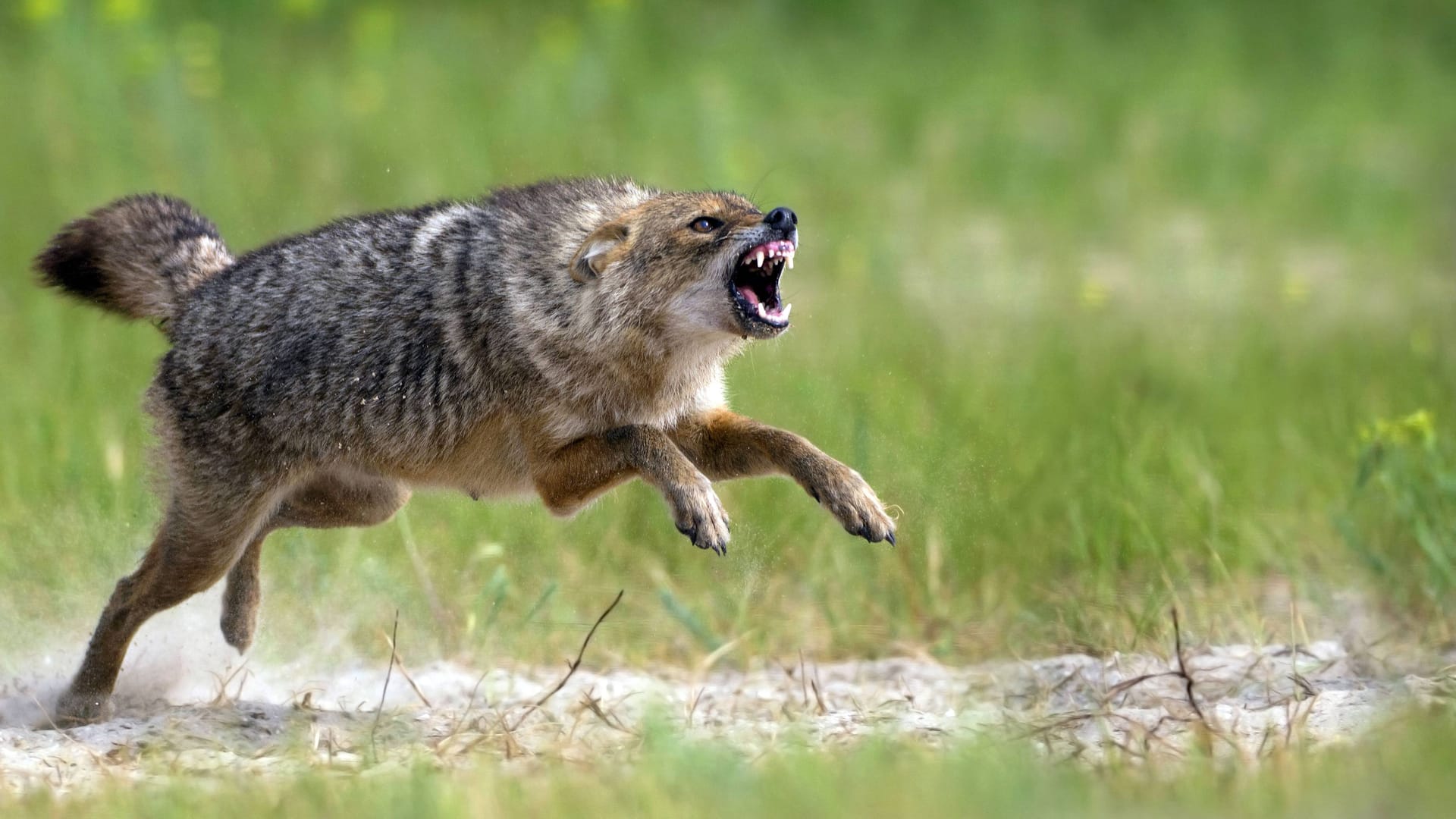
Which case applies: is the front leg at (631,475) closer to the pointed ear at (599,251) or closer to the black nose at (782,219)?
the pointed ear at (599,251)

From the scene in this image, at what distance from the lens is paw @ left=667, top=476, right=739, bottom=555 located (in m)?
5.33

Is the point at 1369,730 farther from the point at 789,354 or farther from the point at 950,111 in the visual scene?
the point at 950,111

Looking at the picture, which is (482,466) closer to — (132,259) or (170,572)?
(170,572)

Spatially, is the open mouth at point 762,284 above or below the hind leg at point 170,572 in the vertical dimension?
above

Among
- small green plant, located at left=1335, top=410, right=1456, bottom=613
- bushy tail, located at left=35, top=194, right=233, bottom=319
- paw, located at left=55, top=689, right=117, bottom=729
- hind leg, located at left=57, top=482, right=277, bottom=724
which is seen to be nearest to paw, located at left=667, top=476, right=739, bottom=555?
hind leg, located at left=57, top=482, right=277, bottom=724

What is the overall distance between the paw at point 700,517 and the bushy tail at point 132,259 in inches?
84.1

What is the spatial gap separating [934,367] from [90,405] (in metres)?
4.01

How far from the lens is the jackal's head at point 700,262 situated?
17.8 feet

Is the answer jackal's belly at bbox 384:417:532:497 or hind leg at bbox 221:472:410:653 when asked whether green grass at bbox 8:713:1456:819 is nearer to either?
jackal's belly at bbox 384:417:532:497

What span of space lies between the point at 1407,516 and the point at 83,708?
15.8ft

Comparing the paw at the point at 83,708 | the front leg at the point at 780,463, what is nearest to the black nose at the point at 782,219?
the front leg at the point at 780,463

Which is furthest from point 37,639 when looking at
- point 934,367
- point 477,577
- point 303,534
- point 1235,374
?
point 1235,374

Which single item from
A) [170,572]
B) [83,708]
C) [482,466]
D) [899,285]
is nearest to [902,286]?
[899,285]

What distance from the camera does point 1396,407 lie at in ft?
27.6
